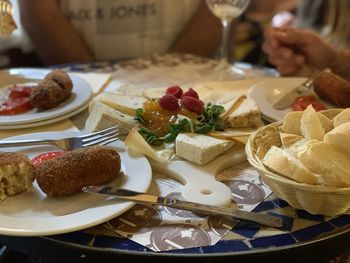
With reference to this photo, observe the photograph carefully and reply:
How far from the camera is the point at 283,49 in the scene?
141cm

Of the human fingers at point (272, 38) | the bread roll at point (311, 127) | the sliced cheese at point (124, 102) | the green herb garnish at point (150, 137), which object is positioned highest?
the bread roll at point (311, 127)

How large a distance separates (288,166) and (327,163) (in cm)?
5

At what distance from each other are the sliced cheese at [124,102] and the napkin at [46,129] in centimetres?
8

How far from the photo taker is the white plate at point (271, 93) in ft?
3.72

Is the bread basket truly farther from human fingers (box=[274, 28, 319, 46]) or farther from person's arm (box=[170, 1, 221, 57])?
person's arm (box=[170, 1, 221, 57])

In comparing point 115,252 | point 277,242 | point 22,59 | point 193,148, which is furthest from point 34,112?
point 22,59

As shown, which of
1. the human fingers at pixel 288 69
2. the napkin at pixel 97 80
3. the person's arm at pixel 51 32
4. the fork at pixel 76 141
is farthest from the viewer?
the person's arm at pixel 51 32

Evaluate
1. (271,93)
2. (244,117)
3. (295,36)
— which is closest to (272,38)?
(295,36)

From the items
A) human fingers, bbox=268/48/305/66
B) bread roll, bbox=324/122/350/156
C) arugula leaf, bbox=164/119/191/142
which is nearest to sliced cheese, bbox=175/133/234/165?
arugula leaf, bbox=164/119/191/142

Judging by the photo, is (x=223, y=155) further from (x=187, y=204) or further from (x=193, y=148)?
(x=187, y=204)

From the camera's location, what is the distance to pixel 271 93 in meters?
1.26

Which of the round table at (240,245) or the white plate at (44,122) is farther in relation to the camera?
the white plate at (44,122)

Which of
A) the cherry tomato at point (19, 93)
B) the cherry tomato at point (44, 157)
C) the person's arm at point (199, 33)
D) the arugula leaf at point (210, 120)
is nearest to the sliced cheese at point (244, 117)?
the arugula leaf at point (210, 120)

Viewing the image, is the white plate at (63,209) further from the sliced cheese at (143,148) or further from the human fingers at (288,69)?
the human fingers at (288,69)
